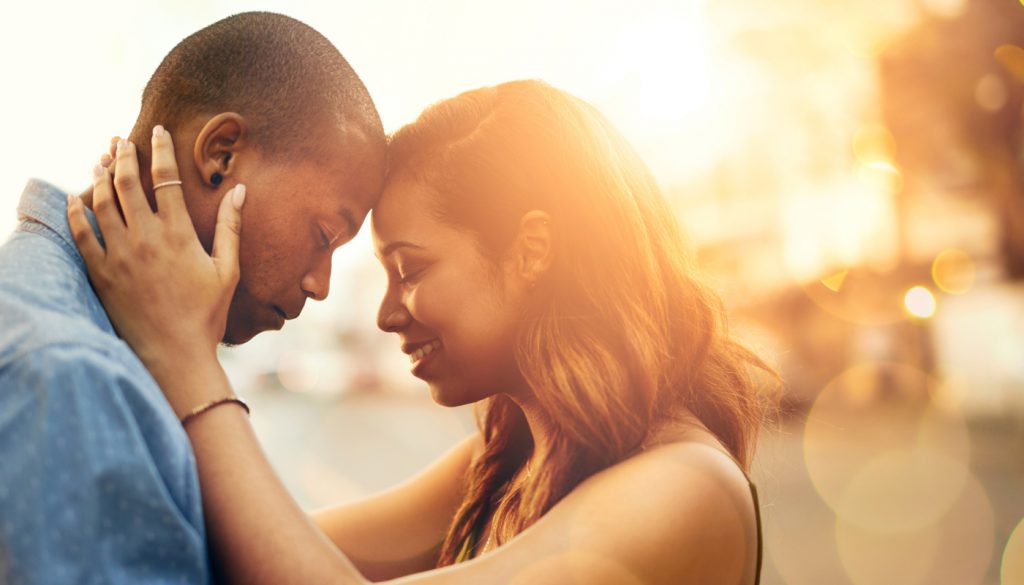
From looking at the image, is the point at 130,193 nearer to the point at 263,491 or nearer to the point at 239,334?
the point at 239,334

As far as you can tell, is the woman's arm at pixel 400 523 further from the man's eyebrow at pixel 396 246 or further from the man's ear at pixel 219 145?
the man's ear at pixel 219 145

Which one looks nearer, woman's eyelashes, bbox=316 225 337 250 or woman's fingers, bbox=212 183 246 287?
woman's fingers, bbox=212 183 246 287

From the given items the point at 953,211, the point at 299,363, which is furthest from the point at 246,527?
the point at 299,363

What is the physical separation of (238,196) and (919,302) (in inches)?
776

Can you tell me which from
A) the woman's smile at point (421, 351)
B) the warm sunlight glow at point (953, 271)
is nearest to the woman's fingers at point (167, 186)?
the woman's smile at point (421, 351)

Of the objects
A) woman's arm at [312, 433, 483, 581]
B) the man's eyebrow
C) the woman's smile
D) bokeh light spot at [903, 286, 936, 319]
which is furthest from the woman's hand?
bokeh light spot at [903, 286, 936, 319]

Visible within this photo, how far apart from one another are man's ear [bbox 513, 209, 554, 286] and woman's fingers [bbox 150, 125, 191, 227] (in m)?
0.78

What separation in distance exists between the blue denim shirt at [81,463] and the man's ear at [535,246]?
3.38 ft

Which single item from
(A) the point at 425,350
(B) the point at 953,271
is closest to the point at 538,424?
(A) the point at 425,350

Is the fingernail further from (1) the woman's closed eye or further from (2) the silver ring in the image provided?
(1) the woman's closed eye

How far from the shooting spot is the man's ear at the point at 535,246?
2.21 metres

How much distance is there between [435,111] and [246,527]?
1294 mm

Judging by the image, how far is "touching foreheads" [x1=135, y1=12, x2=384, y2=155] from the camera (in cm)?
195

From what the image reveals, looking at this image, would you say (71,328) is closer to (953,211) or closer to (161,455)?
(161,455)
